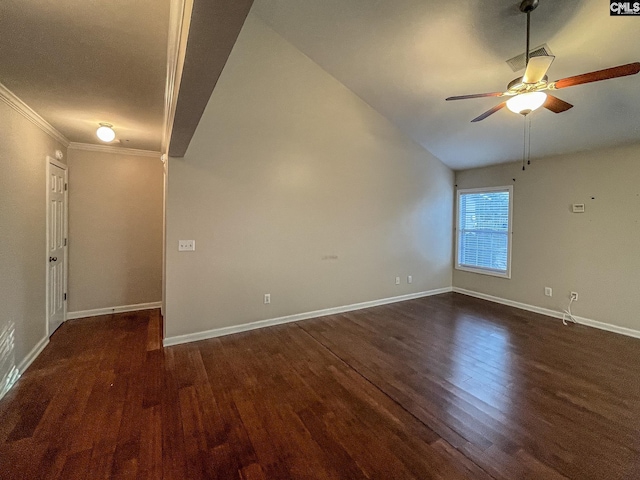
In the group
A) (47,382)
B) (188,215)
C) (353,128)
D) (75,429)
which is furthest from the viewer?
(353,128)

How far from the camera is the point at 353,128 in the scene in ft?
14.6

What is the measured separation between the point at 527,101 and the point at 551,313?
3.64 metres

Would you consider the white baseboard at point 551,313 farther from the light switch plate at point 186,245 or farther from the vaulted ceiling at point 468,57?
the light switch plate at point 186,245

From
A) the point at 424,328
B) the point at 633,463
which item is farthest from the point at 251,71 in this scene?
the point at 633,463

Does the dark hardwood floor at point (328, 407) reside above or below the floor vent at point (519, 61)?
below

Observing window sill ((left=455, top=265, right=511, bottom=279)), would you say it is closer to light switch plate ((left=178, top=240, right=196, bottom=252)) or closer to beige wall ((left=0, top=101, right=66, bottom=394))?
light switch plate ((left=178, top=240, right=196, bottom=252))

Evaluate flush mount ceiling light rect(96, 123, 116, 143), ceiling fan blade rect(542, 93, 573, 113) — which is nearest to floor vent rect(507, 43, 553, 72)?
ceiling fan blade rect(542, 93, 573, 113)

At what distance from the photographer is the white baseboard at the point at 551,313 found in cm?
370

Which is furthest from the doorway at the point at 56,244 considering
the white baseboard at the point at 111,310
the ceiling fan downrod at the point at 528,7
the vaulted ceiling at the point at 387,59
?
the ceiling fan downrod at the point at 528,7

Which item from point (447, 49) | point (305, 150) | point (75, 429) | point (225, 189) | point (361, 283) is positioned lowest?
point (75, 429)

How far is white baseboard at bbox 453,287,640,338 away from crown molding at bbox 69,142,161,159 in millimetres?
6016

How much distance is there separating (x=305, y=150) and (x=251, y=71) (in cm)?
115

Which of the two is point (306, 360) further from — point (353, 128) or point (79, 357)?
point (353, 128)

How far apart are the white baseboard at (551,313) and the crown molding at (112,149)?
6.02m
